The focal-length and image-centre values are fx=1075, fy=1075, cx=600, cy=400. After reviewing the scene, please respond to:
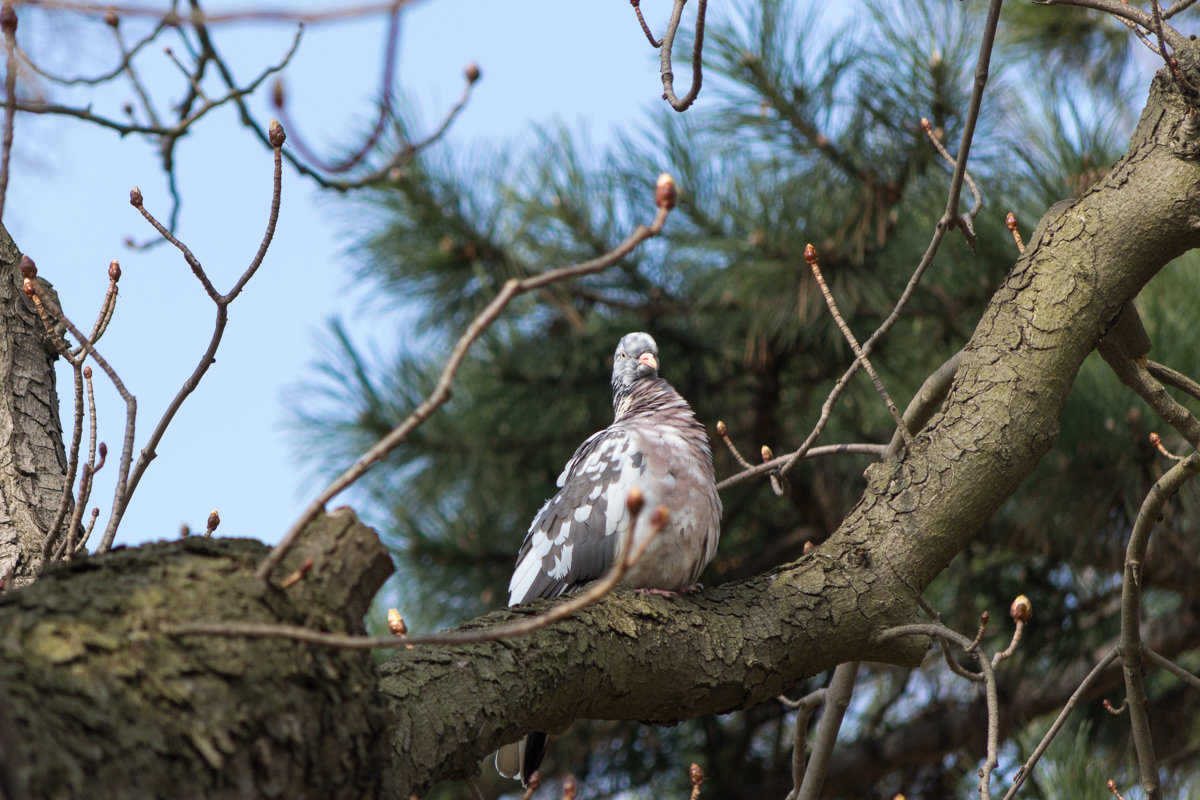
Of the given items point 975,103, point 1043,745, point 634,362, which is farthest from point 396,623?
point 634,362

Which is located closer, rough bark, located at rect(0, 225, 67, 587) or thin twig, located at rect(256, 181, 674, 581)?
thin twig, located at rect(256, 181, 674, 581)

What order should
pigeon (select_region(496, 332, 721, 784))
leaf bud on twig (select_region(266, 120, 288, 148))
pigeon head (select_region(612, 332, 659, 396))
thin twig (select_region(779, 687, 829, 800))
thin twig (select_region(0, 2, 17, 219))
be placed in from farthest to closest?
pigeon head (select_region(612, 332, 659, 396)) → pigeon (select_region(496, 332, 721, 784)) → thin twig (select_region(779, 687, 829, 800)) → leaf bud on twig (select_region(266, 120, 288, 148)) → thin twig (select_region(0, 2, 17, 219))

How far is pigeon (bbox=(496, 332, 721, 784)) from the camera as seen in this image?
335cm

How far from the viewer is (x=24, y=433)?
264cm

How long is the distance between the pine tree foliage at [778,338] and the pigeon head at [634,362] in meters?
0.70

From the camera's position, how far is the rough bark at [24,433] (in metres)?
2.55

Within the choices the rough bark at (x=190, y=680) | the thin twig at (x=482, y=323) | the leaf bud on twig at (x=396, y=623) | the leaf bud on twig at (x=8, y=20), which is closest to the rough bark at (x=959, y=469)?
the leaf bud on twig at (x=396, y=623)

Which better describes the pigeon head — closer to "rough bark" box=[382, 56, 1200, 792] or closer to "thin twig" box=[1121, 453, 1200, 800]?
"rough bark" box=[382, 56, 1200, 792]

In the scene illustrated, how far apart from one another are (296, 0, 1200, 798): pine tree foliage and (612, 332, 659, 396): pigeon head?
2.31ft

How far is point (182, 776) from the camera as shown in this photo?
1.50 metres

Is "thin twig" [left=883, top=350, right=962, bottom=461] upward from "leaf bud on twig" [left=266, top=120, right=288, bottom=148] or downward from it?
downward

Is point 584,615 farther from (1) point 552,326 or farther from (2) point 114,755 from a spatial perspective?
(1) point 552,326

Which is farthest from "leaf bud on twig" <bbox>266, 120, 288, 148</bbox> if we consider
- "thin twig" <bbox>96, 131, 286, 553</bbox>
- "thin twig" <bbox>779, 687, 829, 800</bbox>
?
"thin twig" <bbox>779, 687, 829, 800</bbox>

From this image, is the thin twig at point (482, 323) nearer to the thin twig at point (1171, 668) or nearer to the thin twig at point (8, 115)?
the thin twig at point (8, 115)
